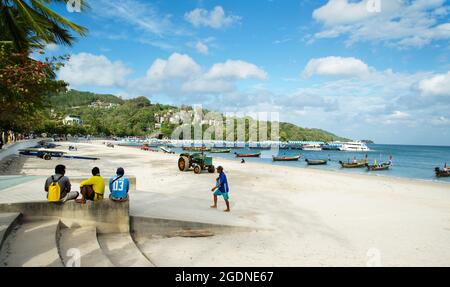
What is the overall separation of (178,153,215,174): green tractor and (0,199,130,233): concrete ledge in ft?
51.1

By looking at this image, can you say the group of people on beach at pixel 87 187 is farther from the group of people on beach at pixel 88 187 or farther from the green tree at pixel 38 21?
the green tree at pixel 38 21

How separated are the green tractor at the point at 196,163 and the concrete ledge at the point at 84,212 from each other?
15.6m

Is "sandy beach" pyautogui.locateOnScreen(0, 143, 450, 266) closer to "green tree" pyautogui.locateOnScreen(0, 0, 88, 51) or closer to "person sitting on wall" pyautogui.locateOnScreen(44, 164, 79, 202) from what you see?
"person sitting on wall" pyautogui.locateOnScreen(44, 164, 79, 202)

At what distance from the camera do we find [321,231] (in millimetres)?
9281

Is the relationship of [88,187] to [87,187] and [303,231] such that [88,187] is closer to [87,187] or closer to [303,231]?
[87,187]

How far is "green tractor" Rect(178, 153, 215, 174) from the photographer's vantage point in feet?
77.8

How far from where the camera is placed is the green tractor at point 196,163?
77.8 ft

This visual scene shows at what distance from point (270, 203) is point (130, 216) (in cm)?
704
